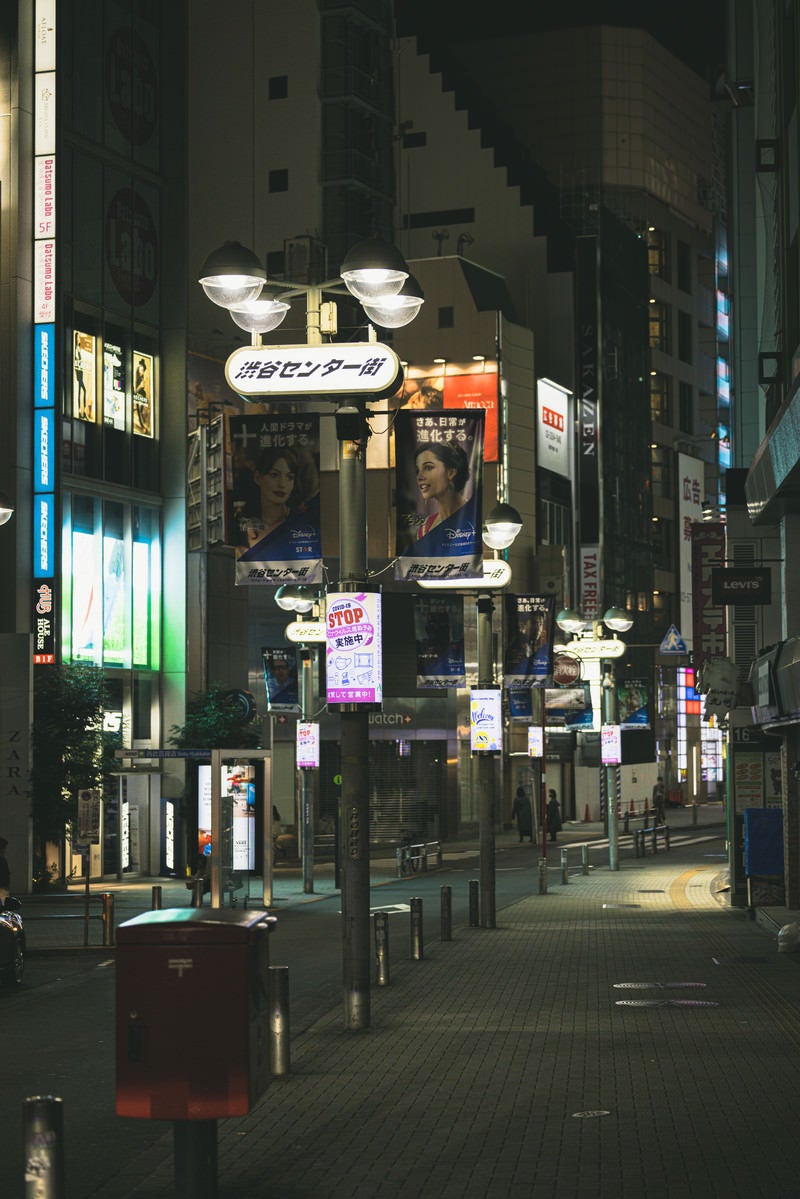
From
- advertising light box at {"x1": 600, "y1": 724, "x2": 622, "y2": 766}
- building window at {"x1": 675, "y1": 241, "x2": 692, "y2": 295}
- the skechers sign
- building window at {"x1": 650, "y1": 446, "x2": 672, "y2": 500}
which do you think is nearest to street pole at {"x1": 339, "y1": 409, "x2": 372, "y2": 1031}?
the skechers sign

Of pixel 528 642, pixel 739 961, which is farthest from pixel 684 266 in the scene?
pixel 739 961

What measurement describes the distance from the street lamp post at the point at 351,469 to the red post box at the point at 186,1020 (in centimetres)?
721

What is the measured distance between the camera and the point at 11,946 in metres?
20.1

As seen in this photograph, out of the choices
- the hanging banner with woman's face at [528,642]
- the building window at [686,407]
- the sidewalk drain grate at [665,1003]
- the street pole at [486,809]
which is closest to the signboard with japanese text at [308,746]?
the hanging banner with woman's face at [528,642]

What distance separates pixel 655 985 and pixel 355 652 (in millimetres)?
5833

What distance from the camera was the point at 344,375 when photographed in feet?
52.0

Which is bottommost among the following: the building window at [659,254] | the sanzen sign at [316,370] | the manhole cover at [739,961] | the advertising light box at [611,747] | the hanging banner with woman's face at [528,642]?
the manhole cover at [739,961]

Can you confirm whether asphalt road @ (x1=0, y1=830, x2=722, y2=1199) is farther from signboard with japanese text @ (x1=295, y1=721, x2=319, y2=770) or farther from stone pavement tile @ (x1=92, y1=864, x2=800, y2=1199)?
signboard with japanese text @ (x1=295, y1=721, x2=319, y2=770)

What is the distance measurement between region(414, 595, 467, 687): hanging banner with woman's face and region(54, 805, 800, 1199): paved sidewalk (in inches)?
749

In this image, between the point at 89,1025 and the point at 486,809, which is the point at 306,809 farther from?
the point at 89,1025

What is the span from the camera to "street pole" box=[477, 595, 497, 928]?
27.2 metres

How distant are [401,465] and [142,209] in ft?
101

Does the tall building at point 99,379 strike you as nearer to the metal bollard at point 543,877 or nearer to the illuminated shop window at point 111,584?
the illuminated shop window at point 111,584

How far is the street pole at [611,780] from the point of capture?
4262 centimetres
